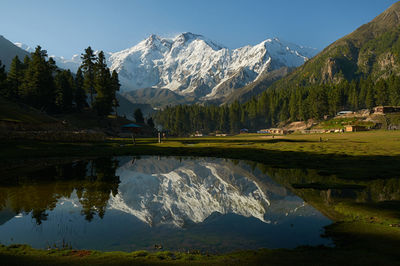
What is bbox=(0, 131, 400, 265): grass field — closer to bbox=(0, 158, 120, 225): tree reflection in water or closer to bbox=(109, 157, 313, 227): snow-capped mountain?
bbox=(109, 157, 313, 227): snow-capped mountain

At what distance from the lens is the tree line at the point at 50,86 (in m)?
82.4

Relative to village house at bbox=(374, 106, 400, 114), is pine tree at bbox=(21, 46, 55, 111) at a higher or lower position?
higher

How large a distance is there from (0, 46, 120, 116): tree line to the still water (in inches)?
2676

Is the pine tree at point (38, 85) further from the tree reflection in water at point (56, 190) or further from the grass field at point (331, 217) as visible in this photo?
the tree reflection in water at point (56, 190)

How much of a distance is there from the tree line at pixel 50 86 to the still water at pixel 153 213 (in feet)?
223

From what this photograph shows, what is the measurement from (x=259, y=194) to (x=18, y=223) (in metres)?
17.0

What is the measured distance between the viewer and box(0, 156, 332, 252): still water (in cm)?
1231

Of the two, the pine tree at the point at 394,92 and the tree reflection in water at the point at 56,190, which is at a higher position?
the pine tree at the point at 394,92

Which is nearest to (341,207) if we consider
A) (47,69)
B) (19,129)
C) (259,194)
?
(259,194)

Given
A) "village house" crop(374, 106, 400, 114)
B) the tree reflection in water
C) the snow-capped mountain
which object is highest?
Answer: "village house" crop(374, 106, 400, 114)

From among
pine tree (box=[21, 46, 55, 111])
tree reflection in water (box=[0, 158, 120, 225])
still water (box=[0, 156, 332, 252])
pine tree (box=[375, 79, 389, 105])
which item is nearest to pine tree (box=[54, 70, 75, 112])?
pine tree (box=[21, 46, 55, 111])

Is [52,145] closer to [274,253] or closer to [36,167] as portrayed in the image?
[36,167]

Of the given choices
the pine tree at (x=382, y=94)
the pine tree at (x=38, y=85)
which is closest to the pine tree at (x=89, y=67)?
the pine tree at (x=38, y=85)

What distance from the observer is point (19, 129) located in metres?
48.3
